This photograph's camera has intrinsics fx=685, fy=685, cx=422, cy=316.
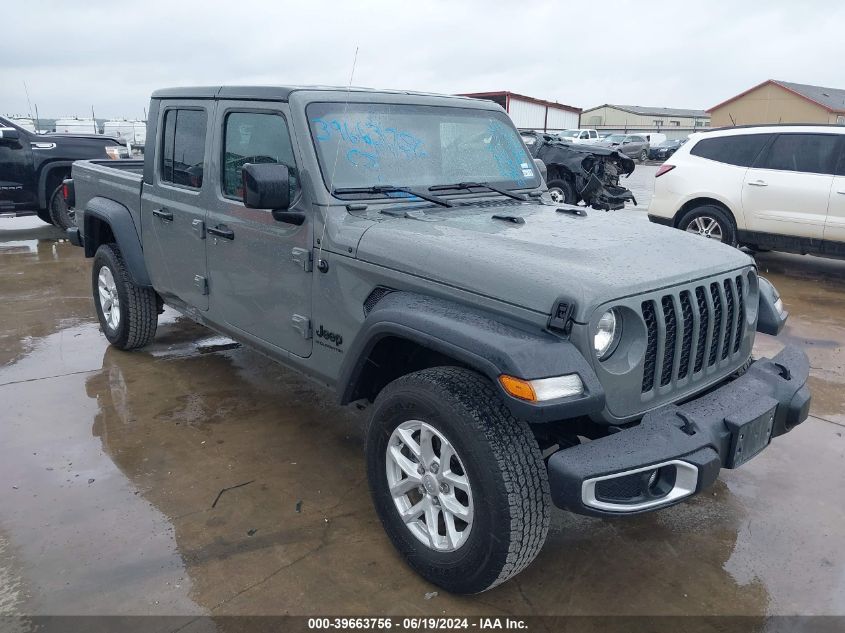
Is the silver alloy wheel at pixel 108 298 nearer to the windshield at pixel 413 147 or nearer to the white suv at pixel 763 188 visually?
the windshield at pixel 413 147

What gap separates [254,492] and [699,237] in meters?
2.58

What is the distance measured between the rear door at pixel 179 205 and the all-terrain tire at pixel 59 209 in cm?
657

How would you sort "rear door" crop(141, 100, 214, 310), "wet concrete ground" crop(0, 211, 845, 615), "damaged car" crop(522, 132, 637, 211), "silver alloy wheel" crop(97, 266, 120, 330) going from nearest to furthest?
1. "wet concrete ground" crop(0, 211, 845, 615)
2. "rear door" crop(141, 100, 214, 310)
3. "silver alloy wheel" crop(97, 266, 120, 330)
4. "damaged car" crop(522, 132, 637, 211)

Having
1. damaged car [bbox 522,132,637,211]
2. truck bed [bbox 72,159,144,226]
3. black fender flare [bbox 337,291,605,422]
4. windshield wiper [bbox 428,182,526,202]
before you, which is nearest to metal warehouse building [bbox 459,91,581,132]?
damaged car [bbox 522,132,637,211]

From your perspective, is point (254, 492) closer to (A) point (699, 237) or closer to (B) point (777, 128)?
(A) point (699, 237)

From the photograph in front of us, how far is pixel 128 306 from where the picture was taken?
5.11m

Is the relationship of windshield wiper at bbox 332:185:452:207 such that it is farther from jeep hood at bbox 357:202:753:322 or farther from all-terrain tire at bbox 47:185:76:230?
all-terrain tire at bbox 47:185:76:230

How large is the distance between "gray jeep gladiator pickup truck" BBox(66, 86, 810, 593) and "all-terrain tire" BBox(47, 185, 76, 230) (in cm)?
708

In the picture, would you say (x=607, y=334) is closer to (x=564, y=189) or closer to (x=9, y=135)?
(x=9, y=135)

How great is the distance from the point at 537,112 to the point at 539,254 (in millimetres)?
38853

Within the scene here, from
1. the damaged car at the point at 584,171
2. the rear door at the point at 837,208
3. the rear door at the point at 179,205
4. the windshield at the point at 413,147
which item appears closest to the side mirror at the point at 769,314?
the windshield at the point at 413,147

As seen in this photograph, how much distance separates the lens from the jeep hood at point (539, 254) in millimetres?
2500

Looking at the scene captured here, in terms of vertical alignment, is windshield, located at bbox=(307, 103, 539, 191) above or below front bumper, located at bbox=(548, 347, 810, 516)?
above

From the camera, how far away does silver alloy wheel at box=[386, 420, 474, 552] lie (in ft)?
8.60
